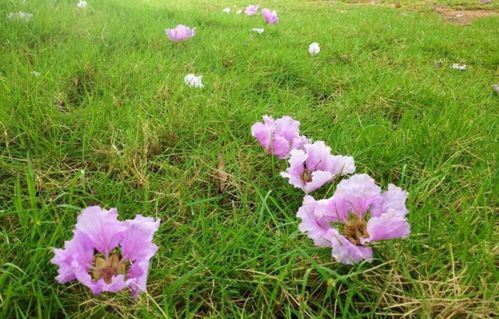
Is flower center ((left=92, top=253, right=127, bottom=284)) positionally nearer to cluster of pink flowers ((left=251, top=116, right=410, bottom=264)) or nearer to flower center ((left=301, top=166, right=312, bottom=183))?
cluster of pink flowers ((left=251, top=116, right=410, bottom=264))

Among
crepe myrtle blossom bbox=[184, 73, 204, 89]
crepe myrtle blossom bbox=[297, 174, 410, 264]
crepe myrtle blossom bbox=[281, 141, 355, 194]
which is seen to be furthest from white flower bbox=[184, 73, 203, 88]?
crepe myrtle blossom bbox=[297, 174, 410, 264]

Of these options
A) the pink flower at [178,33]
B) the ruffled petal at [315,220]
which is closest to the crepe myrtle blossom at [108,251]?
the ruffled petal at [315,220]

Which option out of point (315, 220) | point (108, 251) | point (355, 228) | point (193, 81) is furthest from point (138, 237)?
point (193, 81)

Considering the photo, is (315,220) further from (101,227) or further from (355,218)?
(101,227)

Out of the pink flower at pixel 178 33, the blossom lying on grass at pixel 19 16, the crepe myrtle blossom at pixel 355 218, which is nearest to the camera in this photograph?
the crepe myrtle blossom at pixel 355 218

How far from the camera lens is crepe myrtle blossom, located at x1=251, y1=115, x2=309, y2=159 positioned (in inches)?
63.4

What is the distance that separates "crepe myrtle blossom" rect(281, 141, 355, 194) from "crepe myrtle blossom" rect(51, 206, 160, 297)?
56cm

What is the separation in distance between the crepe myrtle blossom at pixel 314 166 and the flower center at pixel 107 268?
61cm

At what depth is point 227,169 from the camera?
166 cm

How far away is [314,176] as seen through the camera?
1354mm

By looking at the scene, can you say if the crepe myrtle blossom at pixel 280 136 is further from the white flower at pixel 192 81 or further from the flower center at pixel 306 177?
the white flower at pixel 192 81

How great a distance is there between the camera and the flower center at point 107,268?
3.37 feet

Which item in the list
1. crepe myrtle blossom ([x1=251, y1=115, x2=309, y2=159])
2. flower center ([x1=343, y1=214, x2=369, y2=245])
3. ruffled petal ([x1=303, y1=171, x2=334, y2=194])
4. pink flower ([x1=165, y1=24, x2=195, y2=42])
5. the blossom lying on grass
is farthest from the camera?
pink flower ([x1=165, y1=24, x2=195, y2=42])

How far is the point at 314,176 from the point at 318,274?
1.15ft
